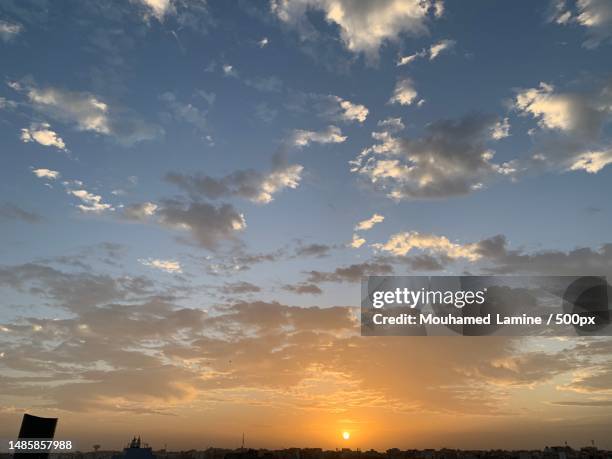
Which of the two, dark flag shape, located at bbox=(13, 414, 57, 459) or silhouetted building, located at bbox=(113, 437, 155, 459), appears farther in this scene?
silhouetted building, located at bbox=(113, 437, 155, 459)

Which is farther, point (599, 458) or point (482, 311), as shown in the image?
point (599, 458)

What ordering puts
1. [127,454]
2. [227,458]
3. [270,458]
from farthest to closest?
1. [270,458]
2. [227,458]
3. [127,454]

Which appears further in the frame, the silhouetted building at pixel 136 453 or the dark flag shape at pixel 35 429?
the silhouetted building at pixel 136 453

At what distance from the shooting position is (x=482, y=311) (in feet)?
170

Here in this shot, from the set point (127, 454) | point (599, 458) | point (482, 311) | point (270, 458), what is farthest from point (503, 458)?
point (482, 311)

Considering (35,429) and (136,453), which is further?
(136,453)

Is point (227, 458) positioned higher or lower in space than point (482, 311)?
lower

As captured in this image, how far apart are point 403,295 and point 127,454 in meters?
83.3

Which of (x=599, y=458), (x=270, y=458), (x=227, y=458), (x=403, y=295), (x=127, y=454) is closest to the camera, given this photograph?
(x=403, y=295)

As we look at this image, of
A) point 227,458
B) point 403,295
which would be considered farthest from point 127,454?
point 403,295

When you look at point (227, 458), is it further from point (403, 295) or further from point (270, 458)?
point (403, 295)

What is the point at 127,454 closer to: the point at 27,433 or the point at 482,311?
the point at 27,433

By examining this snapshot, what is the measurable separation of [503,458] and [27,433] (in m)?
204

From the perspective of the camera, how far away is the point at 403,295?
167ft
